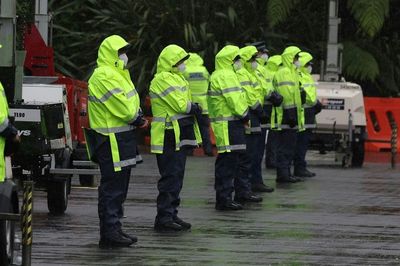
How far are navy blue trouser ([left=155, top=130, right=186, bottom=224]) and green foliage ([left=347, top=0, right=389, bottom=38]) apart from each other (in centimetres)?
1695

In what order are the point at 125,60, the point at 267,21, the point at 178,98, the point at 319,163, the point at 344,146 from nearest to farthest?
the point at 125,60
the point at 178,98
the point at 344,146
the point at 319,163
the point at 267,21

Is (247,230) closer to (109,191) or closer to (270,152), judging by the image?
(109,191)

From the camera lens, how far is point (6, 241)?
10.9 metres

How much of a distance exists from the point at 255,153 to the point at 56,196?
3917mm

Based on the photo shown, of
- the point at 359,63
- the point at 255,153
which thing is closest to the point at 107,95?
the point at 255,153

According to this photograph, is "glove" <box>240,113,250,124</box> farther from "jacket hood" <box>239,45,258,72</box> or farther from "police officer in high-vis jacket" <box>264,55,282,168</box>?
"police officer in high-vis jacket" <box>264,55,282,168</box>

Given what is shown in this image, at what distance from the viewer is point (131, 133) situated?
1376 centimetres

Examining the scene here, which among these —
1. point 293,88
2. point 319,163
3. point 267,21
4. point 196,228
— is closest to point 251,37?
point 267,21

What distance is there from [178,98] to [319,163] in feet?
43.7

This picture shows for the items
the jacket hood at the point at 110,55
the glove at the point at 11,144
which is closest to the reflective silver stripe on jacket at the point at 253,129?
the jacket hood at the point at 110,55

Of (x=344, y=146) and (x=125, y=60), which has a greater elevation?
(x=125, y=60)

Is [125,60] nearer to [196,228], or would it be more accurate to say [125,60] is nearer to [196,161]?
[196,228]

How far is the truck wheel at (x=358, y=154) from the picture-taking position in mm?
26562

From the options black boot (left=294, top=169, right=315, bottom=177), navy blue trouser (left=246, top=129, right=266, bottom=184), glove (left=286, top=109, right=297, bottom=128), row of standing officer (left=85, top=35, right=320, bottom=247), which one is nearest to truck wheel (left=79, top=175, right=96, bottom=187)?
navy blue trouser (left=246, top=129, right=266, bottom=184)
